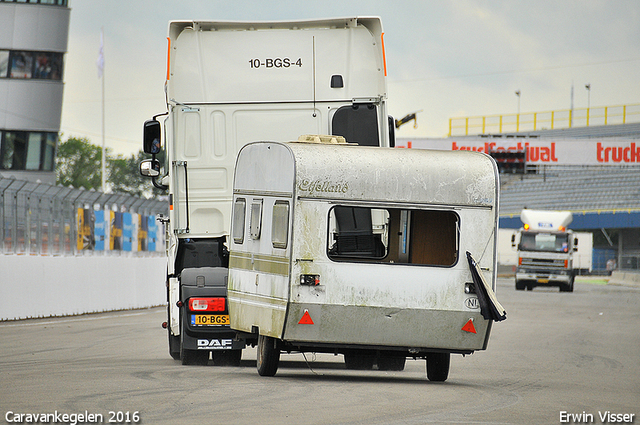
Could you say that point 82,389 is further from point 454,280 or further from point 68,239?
point 68,239

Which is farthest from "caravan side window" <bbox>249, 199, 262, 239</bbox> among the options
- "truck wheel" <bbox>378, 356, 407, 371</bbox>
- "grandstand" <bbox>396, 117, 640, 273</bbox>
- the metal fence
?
"grandstand" <bbox>396, 117, 640, 273</bbox>

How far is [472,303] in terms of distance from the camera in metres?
10.5

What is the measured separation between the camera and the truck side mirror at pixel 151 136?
523 inches

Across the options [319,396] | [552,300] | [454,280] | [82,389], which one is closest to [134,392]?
[82,389]

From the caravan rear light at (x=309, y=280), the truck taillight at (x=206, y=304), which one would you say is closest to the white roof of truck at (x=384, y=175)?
the caravan rear light at (x=309, y=280)

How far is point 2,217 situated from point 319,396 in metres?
13.6

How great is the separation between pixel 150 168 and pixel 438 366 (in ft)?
15.4

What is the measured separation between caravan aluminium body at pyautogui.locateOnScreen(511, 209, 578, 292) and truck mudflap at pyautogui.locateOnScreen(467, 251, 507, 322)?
37.3 metres

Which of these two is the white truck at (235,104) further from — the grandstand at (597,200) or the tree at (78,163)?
the tree at (78,163)

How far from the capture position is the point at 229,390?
9898mm

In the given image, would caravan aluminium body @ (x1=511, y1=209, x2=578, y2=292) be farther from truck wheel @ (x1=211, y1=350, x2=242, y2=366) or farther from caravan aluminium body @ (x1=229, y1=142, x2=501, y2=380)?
caravan aluminium body @ (x1=229, y1=142, x2=501, y2=380)

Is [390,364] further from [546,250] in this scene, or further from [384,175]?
[546,250]

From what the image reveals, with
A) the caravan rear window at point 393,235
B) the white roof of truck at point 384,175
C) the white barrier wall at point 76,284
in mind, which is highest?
the white roof of truck at point 384,175

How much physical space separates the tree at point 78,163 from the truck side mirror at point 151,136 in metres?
115
